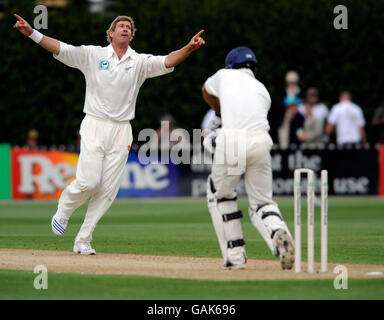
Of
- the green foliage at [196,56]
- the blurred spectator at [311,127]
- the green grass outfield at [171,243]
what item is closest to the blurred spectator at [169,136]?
the green foliage at [196,56]

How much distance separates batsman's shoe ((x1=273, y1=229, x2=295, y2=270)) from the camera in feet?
30.0

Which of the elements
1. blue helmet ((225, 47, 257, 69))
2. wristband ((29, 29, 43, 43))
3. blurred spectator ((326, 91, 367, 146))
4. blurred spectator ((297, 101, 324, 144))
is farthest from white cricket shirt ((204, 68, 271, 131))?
blurred spectator ((326, 91, 367, 146))

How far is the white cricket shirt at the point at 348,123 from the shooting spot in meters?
22.3

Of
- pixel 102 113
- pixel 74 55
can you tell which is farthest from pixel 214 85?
pixel 74 55

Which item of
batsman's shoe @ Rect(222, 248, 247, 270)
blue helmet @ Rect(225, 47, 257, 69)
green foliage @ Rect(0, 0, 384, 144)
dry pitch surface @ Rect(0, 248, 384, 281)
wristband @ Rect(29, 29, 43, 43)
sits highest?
green foliage @ Rect(0, 0, 384, 144)

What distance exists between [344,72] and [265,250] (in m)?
12.8

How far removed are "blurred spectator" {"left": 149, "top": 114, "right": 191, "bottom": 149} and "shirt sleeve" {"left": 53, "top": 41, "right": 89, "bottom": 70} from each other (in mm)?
10370

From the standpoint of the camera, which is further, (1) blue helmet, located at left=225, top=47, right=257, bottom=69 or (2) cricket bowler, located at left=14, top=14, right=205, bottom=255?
(2) cricket bowler, located at left=14, top=14, right=205, bottom=255

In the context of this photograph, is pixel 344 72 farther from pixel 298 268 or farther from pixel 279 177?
pixel 298 268

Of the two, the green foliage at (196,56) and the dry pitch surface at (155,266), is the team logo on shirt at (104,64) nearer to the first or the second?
the dry pitch surface at (155,266)

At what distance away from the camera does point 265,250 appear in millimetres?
11945

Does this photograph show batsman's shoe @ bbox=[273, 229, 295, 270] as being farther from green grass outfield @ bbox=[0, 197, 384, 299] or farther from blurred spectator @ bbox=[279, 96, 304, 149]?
blurred spectator @ bbox=[279, 96, 304, 149]
